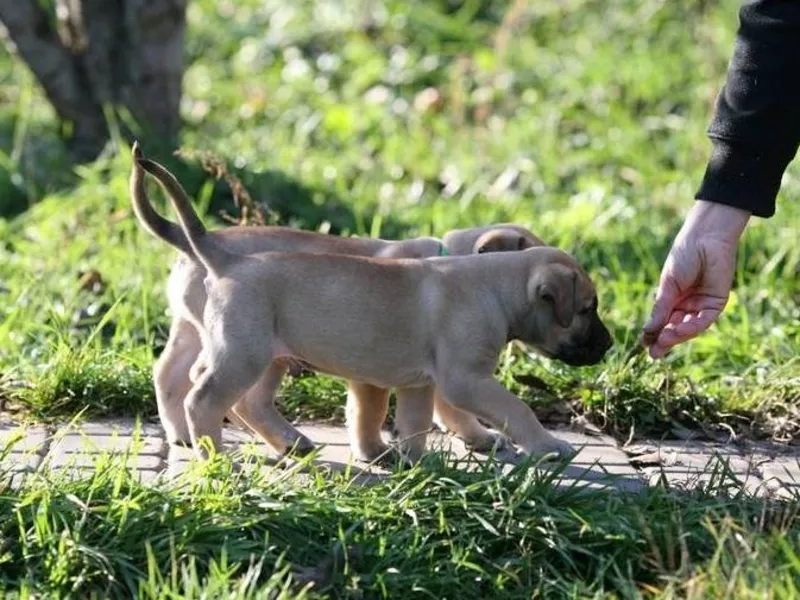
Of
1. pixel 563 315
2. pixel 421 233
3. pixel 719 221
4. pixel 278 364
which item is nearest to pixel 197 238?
pixel 278 364

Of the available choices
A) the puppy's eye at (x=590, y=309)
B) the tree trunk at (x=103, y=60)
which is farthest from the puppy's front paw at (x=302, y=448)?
the tree trunk at (x=103, y=60)

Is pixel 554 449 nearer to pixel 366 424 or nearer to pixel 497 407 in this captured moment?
pixel 497 407

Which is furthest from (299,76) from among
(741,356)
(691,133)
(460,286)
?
(460,286)

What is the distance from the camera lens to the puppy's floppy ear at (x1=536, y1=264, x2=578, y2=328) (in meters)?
5.11

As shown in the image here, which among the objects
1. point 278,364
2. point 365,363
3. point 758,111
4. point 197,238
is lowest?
point 278,364

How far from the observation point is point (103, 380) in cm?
575

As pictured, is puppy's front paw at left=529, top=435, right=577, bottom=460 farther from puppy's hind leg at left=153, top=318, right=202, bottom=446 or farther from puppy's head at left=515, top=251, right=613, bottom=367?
puppy's hind leg at left=153, top=318, right=202, bottom=446

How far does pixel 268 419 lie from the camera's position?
526cm

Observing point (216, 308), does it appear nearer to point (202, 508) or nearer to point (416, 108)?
point (202, 508)

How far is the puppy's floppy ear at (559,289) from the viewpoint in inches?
201

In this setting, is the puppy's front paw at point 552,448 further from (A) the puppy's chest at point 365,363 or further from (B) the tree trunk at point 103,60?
(B) the tree trunk at point 103,60

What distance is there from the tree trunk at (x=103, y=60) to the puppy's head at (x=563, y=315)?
3905mm

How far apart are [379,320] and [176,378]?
0.82 meters

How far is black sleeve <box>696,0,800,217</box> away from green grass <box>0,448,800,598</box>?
0.90 meters
